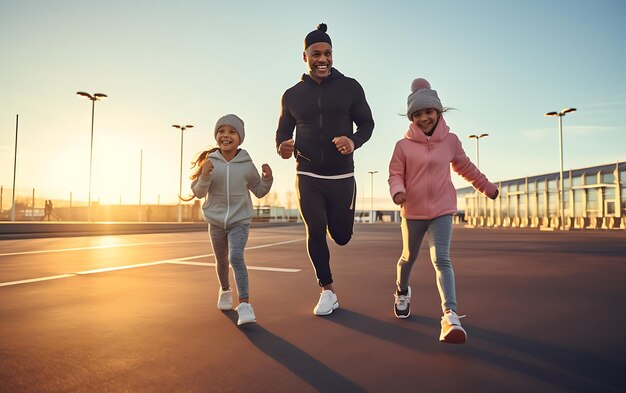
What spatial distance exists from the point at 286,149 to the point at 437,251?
144 cm

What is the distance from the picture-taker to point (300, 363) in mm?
2438

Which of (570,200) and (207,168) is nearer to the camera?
(207,168)

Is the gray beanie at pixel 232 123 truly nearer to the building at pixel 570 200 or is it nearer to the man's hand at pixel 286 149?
the man's hand at pixel 286 149

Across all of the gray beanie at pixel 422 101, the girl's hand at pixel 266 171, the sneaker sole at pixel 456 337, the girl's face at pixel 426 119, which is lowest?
the sneaker sole at pixel 456 337

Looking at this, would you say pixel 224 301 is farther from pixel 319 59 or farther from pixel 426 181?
pixel 319 59

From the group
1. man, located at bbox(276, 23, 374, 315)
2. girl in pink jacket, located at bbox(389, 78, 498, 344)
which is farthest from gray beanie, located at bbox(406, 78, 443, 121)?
man, located at bbox(276, 23, 374, 315)

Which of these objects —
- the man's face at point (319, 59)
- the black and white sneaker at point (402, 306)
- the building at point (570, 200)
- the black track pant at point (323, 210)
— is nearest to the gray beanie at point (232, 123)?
the black track pant at point (323, 210)

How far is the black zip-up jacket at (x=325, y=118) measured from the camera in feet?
13.1

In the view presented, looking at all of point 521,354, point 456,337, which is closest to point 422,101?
point 456,337

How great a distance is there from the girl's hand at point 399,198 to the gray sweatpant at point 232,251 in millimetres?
1224

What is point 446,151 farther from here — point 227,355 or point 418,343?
point 227,355

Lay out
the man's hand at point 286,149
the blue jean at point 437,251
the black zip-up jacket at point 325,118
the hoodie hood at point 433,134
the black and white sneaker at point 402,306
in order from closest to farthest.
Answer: the blue jean at point 437,251 → the hoodie hood at point 433,134 → the black and white sneaker at point 402,306 → the man's hand at point 286,149 → the black zip-up jacket at point 325,118

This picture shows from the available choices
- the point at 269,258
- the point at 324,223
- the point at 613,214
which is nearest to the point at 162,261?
the point at 269,258

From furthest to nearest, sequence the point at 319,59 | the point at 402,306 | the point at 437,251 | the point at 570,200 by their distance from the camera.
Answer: the point at 570,200, the point at 319,59, the point at 402,306, the point at 437,251
